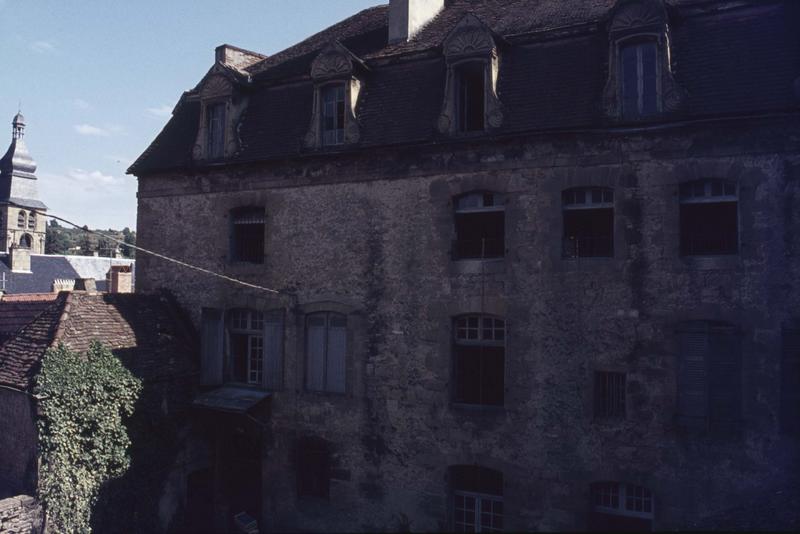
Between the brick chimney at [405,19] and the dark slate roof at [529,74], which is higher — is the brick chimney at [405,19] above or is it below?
above

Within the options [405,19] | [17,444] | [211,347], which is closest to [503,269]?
[405,19]

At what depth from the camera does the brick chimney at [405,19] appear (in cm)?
1569

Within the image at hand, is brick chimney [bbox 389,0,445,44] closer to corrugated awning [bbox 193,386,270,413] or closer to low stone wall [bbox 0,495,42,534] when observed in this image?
corrugated awning [bbox 193,386,270,413]

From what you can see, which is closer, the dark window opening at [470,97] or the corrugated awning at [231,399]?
the dark window opening at [470,97]

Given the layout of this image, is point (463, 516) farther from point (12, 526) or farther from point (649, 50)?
point (649, 50)

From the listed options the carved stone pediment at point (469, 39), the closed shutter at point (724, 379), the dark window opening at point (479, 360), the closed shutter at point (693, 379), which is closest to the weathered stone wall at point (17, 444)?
the dark window opening at point (479, 360)

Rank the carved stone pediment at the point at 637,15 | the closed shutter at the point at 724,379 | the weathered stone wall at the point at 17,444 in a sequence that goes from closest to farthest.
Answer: the closed shutter at the point at 724,379
the carved stone pediment at the point at 637,15
the weathered stone wall at the point at 17,444

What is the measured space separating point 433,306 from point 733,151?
6.74 meters

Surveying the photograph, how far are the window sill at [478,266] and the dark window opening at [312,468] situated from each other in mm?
5633

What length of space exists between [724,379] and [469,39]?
880 centimetres

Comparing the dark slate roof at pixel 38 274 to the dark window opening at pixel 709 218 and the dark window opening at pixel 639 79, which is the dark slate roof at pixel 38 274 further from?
the dark window opening at pixel 709 218

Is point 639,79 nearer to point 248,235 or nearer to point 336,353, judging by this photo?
point 336,353

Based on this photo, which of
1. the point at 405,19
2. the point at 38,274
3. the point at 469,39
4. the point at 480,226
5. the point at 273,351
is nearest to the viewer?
the point at 469,39

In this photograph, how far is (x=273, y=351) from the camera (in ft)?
50.0
